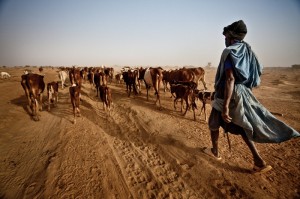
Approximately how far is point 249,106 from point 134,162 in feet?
9.84

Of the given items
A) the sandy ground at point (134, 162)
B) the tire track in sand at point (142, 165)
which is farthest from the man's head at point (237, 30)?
the tire track in sand at point (142, 165)

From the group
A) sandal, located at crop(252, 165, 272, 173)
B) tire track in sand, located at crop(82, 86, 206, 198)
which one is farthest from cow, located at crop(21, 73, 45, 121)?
sandal, located at crop(252, 165, 272, 173)

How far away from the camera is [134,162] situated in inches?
173

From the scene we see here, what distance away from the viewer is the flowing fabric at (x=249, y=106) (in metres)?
3.07

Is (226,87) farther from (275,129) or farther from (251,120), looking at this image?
(275,129)

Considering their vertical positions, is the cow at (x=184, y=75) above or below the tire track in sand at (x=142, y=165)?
above

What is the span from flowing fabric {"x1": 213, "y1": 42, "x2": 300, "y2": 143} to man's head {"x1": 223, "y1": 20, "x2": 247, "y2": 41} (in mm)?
158

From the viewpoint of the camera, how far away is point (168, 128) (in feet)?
20.3

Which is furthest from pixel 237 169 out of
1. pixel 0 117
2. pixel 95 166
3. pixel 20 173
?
pixel 0 117

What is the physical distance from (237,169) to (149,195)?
206 centimetres

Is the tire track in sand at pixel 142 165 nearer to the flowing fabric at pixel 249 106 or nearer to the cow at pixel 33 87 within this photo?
the flowing fabric at pixel 249 106

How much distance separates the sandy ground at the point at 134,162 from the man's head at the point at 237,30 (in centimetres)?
284

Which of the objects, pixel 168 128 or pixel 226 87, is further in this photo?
pixel 168 128

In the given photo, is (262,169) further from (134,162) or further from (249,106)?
(134,162)
